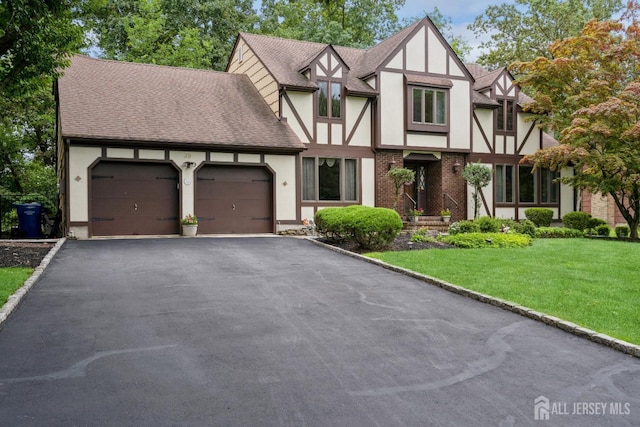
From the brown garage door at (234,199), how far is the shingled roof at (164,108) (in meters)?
1.11

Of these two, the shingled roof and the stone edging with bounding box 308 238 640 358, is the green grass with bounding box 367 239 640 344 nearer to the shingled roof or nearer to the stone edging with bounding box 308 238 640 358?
the stone edging with bounding box 308 238 640 358

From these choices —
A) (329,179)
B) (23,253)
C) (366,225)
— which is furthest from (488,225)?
(23,253)

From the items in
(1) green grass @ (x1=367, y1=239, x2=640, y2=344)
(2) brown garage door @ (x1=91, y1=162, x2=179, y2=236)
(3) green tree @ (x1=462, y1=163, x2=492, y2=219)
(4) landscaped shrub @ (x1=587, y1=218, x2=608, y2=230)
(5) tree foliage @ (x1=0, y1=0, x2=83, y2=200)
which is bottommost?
(1) green grass @ (x1=367, y1=239, x2=640, y2=344)

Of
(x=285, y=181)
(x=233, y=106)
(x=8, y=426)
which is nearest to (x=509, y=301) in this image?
(x=8, y=426)

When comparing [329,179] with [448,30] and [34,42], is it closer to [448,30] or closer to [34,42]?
[34,42]

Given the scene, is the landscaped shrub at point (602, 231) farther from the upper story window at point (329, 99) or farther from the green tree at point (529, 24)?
the green tree at point (529, 24)

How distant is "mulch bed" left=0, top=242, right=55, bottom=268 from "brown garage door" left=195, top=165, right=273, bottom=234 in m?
4.78

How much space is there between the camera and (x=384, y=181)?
63.6 feet

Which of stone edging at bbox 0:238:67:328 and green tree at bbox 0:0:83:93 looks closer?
stone edging at bbox 0:238:67:328

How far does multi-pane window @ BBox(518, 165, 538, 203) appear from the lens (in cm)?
2264

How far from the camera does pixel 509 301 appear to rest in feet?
23.7

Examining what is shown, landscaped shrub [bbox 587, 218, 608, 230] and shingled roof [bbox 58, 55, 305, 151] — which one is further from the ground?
shingled roof [bbox 58, 55, 305, 151]

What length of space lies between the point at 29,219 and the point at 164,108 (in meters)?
5.25

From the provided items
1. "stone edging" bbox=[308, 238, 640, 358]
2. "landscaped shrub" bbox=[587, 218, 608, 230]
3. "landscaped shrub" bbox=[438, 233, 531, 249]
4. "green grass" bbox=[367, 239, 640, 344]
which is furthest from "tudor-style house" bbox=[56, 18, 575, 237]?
"stone edging" bbox=[308, 238, 640, 358]
